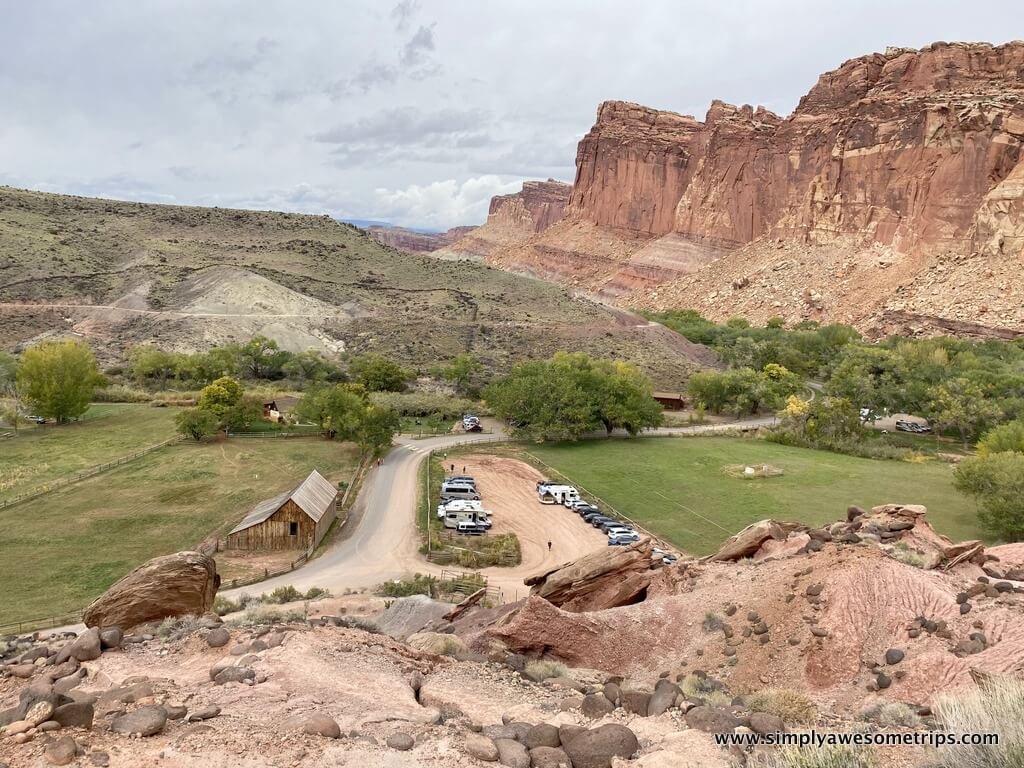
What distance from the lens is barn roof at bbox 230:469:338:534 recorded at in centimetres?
2864

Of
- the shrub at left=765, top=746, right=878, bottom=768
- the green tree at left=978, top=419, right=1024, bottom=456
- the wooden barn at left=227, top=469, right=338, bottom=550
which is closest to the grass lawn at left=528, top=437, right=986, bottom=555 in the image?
the green tree at left=978, top=419, right=1024, bottom=456

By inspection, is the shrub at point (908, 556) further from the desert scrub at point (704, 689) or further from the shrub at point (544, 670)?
the shrub at point (544, 670)

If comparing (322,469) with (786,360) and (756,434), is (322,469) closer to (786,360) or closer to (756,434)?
(756,434)

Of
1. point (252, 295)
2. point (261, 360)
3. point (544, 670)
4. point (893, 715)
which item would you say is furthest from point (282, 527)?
point (252, 295)

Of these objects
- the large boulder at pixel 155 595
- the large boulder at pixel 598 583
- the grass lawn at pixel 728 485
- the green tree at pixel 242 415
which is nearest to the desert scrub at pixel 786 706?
the large boulder at pixel 598 583

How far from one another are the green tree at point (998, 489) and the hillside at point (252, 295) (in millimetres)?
42852

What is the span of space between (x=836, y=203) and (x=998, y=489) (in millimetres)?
100620

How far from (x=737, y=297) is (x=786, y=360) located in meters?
42.3

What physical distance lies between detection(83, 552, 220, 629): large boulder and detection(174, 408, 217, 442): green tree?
33143 millimetres

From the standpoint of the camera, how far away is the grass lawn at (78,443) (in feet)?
121

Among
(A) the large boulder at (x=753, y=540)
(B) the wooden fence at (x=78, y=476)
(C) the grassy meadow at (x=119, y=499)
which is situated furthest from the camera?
(B) the wooden fence at (x=78, y=476)

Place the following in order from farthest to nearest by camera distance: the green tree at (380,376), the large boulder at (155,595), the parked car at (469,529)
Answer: the green tree at (380,376), the parked car at (469,529), the large boulder at (155,595)

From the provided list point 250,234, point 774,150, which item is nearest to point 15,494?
point 250,234

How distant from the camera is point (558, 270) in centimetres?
16275
